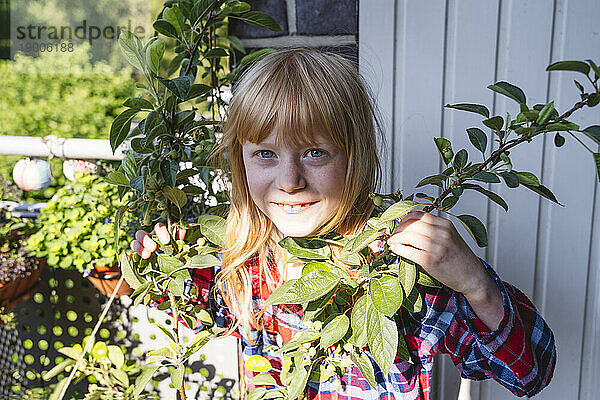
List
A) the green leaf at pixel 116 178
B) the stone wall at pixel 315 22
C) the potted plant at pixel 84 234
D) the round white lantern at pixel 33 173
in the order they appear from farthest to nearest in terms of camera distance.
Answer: the round white lantern at pixel 33 173
the potted plant at pixel 84 234
the stone wall at pixel 315 22
the green leaf at pixel 116 178

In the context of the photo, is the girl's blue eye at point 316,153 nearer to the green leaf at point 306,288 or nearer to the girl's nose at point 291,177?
the girl's nose at point 291,177

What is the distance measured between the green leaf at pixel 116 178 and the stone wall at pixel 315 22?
543 mm

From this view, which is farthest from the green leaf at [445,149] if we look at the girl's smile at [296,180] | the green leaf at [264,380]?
the green leaf at [264,380]

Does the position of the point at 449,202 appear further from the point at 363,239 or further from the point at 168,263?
the point at 168,263

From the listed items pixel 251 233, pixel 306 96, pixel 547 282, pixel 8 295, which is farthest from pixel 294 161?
pixel 8 295

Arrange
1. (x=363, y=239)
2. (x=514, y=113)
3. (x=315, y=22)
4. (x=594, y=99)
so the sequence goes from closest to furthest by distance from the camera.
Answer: (x=594, y=99), (x=363, y=239), (x=514, y=113), (x=315, y=22)

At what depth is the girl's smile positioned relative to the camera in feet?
2.82

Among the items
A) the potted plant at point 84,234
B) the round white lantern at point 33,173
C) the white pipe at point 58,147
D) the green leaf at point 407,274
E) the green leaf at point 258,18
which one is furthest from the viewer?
the round white lantern at point 33,173

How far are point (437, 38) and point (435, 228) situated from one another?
53 centimetres

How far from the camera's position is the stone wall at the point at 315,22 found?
123cm

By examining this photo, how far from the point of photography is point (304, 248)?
0.75 metres

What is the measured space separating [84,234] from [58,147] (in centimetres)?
29

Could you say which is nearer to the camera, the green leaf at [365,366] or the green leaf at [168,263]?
the green leaf at [365,366]

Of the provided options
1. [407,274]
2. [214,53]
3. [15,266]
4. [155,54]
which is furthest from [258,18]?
[15,266]
